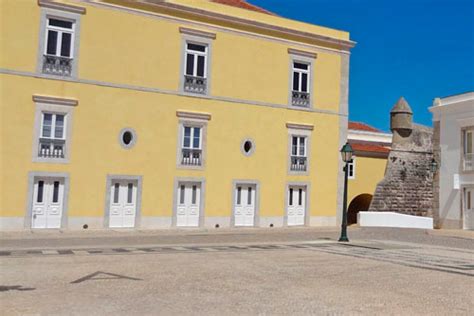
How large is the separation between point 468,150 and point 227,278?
59.4 feet

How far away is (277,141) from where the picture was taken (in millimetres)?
22031

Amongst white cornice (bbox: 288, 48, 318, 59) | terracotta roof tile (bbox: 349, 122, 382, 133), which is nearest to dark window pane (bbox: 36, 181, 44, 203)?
white cornice (bbox: 288, 48, 318, 59)

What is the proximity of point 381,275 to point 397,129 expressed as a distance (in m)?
21.3

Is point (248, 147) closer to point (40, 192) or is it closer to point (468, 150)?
point (40, 192)

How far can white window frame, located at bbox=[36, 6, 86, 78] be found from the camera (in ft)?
58.1

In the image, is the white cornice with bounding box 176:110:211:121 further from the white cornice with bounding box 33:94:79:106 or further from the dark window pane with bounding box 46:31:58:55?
the dark window pane with bounding box 46:31:58:55

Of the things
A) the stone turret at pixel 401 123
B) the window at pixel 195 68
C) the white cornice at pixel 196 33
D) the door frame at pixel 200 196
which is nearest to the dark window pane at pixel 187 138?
the door frame at pixel 200 196

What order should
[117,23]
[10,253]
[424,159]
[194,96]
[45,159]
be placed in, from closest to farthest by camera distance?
1. [10,253]
2. [45,159]
3. [117,23]
4. [194,96]
5. [424,159]

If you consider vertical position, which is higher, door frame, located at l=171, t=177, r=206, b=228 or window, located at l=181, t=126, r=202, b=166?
window, located at l=181, t=126, r=202, b=166

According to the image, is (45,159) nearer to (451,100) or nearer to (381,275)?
(381,275)

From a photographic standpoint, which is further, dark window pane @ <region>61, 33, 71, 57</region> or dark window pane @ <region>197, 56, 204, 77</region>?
dark window pane @ <region>197, 56, 204, 77</region>

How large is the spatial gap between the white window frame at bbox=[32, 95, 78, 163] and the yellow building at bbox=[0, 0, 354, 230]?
38mm

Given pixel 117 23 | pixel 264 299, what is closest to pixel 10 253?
pixel 264 299

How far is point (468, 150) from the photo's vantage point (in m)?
23.0
